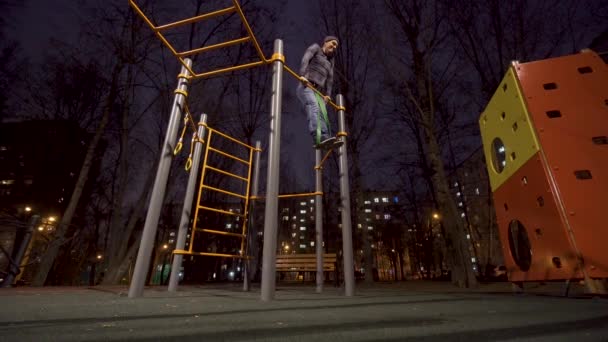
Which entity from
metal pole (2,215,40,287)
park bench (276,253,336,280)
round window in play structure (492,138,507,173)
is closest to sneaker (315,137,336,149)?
round window in play structure (492,138,507,173)

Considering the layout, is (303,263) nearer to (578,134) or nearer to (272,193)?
(272,193)

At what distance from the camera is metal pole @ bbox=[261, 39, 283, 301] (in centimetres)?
248

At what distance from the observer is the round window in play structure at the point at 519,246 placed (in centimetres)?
389

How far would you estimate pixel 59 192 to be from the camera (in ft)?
45.9

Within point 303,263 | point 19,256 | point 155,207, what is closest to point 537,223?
point 155,207

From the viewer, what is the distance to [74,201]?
7773 millimetres

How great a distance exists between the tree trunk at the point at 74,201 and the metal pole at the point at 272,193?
505 cm

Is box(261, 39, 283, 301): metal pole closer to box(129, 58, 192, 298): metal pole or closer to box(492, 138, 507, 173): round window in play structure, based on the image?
box(129, 58, 192, 298): metal pole

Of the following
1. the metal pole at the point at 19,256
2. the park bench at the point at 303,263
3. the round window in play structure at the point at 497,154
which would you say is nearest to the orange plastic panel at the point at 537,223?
the round window in play structure at the point at 497,154

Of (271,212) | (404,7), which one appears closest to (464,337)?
(271,212)

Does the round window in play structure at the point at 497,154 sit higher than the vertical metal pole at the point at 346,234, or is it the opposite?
the round window in play structure at the point at 497,154

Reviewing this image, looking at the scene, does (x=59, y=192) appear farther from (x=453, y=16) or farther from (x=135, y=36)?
(x=453, y=16)

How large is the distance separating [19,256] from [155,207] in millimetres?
3842

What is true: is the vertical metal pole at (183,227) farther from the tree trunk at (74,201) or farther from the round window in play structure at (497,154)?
the round window in play structure at (497,154)
